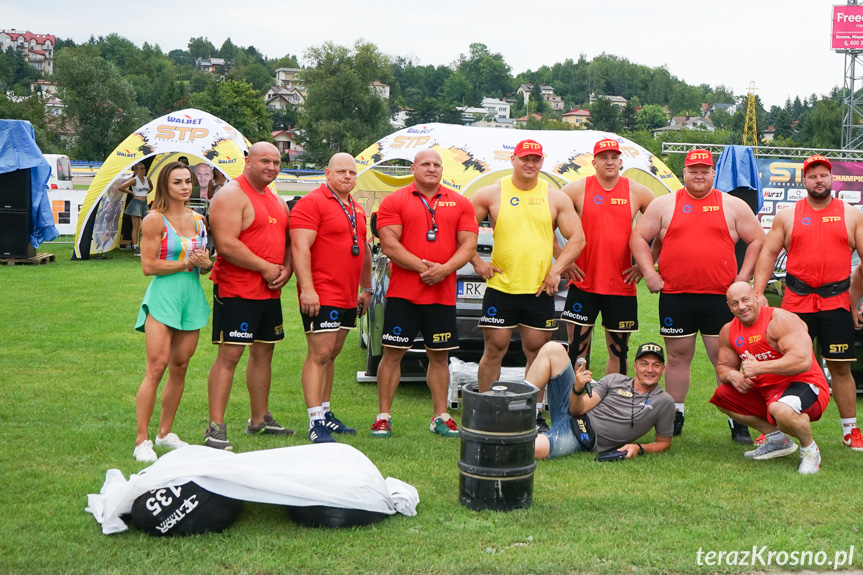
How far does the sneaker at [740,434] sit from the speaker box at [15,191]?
13.9 metres

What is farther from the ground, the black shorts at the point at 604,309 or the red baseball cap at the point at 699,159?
the red baseball cap at the point at 699,159

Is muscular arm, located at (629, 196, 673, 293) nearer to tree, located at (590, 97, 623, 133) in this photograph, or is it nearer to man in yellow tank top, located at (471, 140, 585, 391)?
man in yellow tank top, located at (471, 140, 585, 391)

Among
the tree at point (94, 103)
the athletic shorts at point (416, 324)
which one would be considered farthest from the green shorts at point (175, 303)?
the tree at point (94, 103)

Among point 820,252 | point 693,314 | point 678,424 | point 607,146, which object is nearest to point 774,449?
point 678,424

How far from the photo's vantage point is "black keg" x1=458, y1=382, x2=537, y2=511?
460 centimetres

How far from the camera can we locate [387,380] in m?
6.36

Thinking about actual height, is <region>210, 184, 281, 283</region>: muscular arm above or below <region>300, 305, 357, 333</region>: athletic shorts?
above

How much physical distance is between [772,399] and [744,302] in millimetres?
701

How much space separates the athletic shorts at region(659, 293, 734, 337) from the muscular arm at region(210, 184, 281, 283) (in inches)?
117

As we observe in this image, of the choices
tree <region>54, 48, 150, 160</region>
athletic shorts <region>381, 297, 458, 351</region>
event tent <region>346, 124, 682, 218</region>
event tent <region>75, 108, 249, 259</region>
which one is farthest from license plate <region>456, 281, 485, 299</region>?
tree <region>54, 48, 150, 160</region>

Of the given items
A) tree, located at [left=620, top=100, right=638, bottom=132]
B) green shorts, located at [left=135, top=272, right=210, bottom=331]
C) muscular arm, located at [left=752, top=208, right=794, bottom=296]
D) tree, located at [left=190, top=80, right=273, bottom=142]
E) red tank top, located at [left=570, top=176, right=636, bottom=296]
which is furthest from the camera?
tree, located at [left=620, top=100, right=638, bottom=132]

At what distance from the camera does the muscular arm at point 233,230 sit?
18.7 feet

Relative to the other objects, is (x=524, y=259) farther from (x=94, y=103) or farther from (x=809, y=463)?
(x=94, y=103)

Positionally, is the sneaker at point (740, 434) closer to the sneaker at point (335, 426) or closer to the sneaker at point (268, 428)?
the sneaker at point (335, 426)
